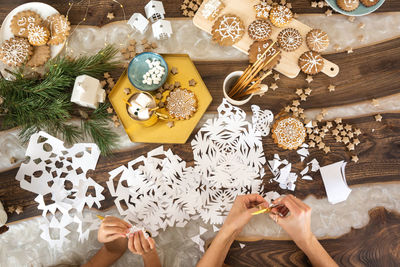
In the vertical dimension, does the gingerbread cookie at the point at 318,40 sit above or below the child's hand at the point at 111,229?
above

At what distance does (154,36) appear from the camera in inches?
44.3

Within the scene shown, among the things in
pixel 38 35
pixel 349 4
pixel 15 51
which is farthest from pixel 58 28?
pixel 349 4

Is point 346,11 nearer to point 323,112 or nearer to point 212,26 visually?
point 323,112

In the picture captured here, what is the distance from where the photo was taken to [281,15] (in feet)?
3.56

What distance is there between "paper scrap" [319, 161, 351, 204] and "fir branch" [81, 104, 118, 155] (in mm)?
814

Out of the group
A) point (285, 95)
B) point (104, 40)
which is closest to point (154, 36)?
point (104, 40)

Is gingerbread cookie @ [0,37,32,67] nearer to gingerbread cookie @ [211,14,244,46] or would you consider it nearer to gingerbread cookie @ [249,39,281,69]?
gingerbread cookie @ [211,14,244,46]

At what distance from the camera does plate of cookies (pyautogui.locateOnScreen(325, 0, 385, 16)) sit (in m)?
1.08

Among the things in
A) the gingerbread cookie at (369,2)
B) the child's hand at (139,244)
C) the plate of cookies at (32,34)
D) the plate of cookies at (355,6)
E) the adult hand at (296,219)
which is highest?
the gingerbread cookie at (369,2)

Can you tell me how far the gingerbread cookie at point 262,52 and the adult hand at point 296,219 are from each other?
0.50 m

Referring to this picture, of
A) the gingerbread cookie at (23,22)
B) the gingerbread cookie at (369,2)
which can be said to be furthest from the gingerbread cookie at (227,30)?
the gingerbread cookie at (23,22)

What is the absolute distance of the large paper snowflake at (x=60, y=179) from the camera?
1080 mm

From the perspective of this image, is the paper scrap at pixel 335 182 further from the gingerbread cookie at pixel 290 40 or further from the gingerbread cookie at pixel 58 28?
the gingerbread cookie at pixel 58 28

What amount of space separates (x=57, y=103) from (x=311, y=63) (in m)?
0.97
